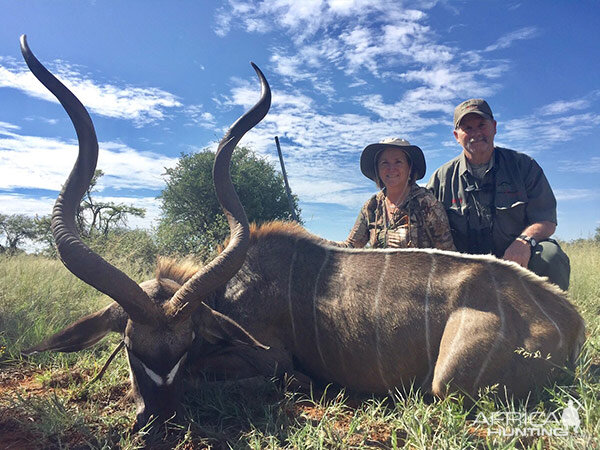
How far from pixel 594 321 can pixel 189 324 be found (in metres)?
3.41

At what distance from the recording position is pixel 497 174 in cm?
386

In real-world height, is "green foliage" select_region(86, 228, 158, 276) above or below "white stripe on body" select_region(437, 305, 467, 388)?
below

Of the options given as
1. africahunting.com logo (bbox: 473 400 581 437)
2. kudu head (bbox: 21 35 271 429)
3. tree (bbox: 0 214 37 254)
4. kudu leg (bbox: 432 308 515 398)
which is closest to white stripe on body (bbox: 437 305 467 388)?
kudu leg (bbox: 432 308 515 398)

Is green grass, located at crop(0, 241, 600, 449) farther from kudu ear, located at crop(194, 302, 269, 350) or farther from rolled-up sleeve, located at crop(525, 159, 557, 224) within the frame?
rolled-up sleeve, located at crop(525, 159, 557, 224)

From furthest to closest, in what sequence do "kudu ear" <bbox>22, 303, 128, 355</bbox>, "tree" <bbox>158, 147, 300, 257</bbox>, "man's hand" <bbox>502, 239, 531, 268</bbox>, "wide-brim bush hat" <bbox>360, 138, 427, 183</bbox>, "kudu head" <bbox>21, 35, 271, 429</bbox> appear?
"tree" <bbox>158, 147, 300, 257</bbox> → "wide-brim bush hat" <bbox>360, 138, 427, 183</bbox> → "man's hand" <bbox>502, 239, 531, 268</bbox> → "kudu ear" <bbox>22, 303, 128, 355</bbox> → "kudu head" <bbox>21, 35, 271, 429</bbox>

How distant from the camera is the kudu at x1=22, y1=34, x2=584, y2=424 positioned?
7.30 feet

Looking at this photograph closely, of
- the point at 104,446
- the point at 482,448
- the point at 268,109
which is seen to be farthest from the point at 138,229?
the point at 482,448

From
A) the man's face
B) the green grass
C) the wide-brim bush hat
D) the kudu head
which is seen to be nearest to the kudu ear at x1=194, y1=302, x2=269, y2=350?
the kudu head

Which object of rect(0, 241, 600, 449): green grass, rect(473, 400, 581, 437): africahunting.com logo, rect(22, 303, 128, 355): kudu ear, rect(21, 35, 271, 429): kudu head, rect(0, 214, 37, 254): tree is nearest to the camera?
rect(473, 400, 581, 437): africahunting.com logo

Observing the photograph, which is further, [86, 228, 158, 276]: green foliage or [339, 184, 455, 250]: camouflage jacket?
[86, 228, 158, 276]: green foliage

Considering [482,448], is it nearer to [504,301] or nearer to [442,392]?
[442,392]

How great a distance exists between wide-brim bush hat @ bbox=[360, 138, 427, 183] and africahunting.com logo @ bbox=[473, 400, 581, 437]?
234 centimetres

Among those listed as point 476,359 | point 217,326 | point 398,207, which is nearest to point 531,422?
point 476,359

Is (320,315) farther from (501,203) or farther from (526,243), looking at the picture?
(501,203)
